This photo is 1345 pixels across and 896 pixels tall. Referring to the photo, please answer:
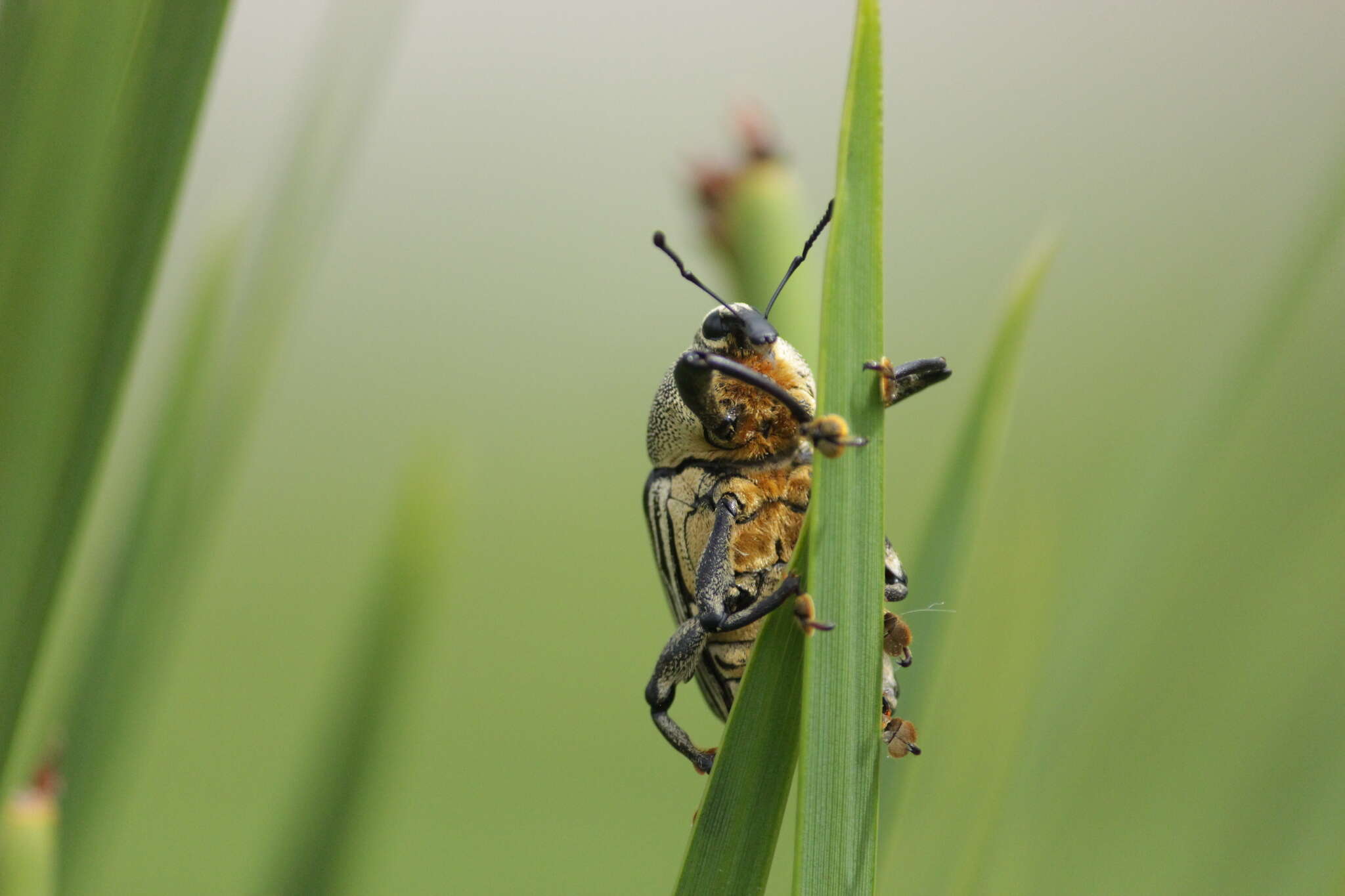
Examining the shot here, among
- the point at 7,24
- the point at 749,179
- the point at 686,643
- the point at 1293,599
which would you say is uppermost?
the point at 749,179

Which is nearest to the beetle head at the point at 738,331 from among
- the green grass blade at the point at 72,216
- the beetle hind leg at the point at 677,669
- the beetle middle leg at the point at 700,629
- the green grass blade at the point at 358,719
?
the beetle middle leg at the point at 700,629

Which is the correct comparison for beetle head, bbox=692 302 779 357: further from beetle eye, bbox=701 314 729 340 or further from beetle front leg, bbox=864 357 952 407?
beetle front leg, bbox=864 357 952 407

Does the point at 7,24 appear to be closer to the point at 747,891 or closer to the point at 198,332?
the point at 747,891

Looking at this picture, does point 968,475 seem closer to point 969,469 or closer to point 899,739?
point 969,469

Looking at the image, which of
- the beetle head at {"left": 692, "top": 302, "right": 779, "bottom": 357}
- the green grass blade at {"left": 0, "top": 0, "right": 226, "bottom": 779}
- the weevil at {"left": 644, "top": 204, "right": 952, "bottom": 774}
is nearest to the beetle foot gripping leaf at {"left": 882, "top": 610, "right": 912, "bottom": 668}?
the weevil at {"left": 644, "top": 204, "right": 952, "bottom": 774}

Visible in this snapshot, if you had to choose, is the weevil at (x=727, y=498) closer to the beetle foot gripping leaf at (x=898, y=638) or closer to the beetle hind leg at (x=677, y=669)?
the beetle hind leg at (x=677, y=669)


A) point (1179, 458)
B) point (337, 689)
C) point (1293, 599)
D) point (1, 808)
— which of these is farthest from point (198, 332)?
point (1293, 599)

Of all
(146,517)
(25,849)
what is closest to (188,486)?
(146,517)

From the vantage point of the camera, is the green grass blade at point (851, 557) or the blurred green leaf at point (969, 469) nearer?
the green grass blade at point (851, 557)
